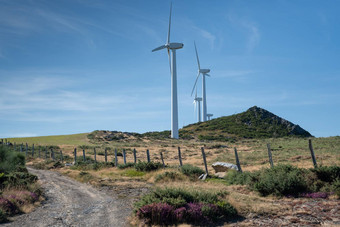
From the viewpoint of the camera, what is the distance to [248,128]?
117688 mm

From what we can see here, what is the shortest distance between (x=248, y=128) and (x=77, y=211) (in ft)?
360

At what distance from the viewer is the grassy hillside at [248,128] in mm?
104938

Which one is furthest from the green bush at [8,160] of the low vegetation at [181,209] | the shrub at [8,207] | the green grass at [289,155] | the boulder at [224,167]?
the green grass at [289,155]

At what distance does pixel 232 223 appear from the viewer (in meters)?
10.9

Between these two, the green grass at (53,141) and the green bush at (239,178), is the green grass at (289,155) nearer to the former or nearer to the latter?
the green bush at (239,178)

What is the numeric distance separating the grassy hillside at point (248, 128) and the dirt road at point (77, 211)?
261 ft

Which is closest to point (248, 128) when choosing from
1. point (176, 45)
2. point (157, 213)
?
point (176, 45)

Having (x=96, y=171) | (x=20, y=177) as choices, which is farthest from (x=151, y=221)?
(x=96, y=171)

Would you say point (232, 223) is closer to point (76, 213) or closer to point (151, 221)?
point (151, 221)

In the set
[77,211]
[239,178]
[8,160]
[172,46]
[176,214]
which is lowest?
[77,211]

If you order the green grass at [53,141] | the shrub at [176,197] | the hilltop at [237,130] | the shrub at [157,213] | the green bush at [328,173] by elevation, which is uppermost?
the hilltop at [237,130]

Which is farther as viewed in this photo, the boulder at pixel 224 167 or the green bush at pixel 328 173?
the boulder at pixel 224 167

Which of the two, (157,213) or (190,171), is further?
(190,171)

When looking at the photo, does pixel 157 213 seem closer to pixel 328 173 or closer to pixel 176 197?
pixel 176 197
